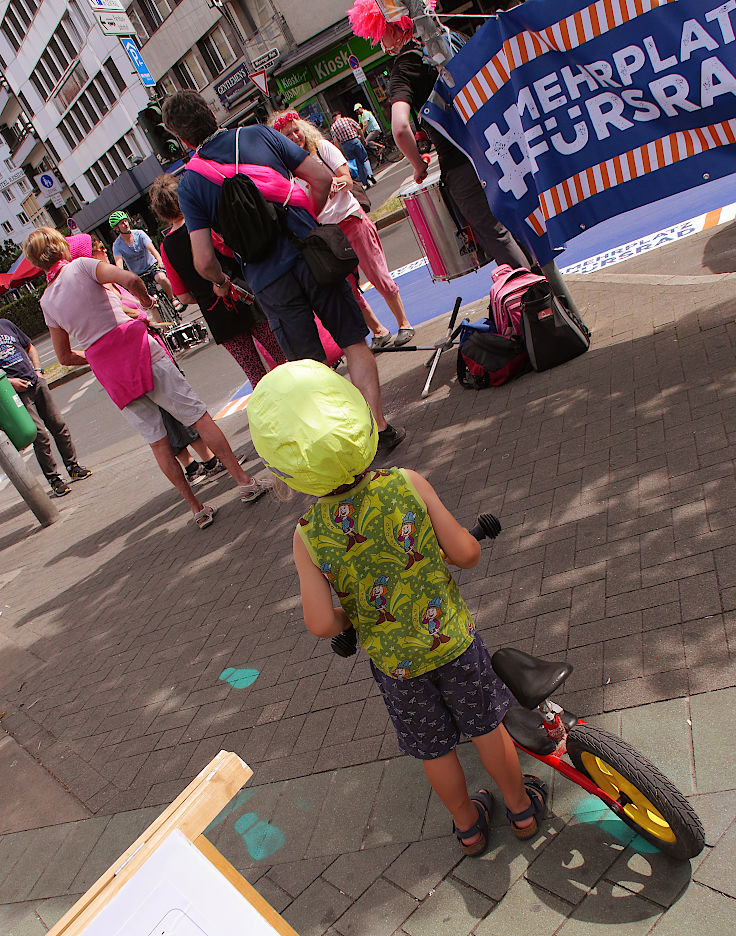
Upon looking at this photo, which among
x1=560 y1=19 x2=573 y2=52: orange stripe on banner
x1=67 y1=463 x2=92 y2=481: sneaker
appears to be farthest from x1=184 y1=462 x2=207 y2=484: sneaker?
x1=560 y1=19 x2=573 y2=52: orange stripe on banner

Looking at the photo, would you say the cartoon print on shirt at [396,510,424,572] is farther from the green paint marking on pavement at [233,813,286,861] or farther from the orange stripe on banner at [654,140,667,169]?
the orange stripe on banner at [654,140,667,169]

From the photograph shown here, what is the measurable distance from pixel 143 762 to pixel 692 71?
466cm

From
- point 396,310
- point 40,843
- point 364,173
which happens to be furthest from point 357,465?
point 364,173

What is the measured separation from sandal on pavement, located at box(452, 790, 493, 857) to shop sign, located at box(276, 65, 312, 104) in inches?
1385

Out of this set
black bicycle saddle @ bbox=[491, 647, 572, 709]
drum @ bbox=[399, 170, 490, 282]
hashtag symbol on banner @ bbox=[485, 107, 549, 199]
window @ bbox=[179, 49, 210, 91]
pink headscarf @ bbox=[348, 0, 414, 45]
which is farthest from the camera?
window @ bbox=[179, 49, 210, 91]

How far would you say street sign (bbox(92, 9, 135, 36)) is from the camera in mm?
17266

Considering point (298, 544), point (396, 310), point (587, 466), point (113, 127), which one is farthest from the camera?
point (113, 127)

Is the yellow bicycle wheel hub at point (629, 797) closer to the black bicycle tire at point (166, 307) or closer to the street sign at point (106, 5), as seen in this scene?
the black bicycle tire at point (166, 307)

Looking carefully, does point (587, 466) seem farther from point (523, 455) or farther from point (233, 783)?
point (233, 783)

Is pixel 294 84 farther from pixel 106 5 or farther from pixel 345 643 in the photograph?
pixel 345 643

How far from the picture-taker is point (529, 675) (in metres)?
2.12

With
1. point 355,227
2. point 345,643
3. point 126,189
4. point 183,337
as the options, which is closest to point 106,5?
point 183,337

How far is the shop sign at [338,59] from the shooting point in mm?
31453

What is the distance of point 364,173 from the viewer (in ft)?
67.6
